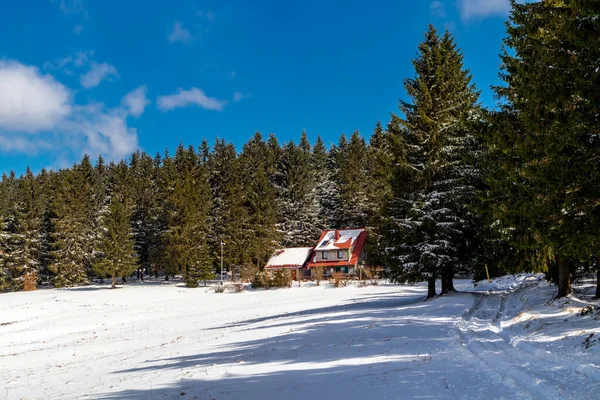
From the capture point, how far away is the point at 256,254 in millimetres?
60844

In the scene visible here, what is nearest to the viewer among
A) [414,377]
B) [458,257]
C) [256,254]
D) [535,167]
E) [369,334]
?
[414,377]

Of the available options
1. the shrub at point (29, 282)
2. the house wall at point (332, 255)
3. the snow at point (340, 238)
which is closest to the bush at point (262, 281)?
the house wall at point (332, 255)

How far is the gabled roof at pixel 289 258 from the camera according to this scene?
60094 millimetres

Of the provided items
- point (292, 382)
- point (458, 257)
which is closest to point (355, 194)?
point (458, 257)

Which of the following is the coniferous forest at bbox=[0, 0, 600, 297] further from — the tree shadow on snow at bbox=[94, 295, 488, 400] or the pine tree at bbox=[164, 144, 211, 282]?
the tree shadow on snow at bbox=[94, 295, 488, 400]

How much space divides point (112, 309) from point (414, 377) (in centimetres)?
3484

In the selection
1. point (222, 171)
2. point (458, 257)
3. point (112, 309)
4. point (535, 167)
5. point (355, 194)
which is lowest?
point (112, 309)

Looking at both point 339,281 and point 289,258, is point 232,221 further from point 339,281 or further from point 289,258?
point 339,281

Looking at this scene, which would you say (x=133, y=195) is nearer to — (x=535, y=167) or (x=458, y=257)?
(x=458, y=257)

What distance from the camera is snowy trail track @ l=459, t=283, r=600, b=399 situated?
6.54 metres

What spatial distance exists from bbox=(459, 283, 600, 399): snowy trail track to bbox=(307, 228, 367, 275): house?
4381 centimetres

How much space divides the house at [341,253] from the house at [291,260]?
121 cm

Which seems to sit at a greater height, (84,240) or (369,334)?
(84,240)

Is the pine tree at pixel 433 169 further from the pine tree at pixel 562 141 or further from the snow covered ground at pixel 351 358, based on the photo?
the pine tree at pixel 562 141
